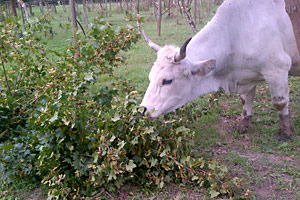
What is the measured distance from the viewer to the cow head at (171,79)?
3402 mm

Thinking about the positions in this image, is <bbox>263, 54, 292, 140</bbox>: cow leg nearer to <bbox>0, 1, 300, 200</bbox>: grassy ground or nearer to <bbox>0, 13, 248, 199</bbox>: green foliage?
<bbox>0, 1, 300, 200</bbox>: grassy ground

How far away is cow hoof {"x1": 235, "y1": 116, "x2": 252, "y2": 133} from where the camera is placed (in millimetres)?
4513

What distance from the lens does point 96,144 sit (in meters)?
3.07

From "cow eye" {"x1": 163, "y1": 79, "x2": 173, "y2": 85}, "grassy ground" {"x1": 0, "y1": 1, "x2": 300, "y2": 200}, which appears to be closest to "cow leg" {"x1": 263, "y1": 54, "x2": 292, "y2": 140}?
"grassy ground" {"x1": 0, "y1": 1, "x2": 300, "y2": 200}

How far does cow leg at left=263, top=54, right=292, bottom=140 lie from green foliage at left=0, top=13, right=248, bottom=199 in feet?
4.53

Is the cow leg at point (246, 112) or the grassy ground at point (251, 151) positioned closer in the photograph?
the grassy ground at point (251, 151)

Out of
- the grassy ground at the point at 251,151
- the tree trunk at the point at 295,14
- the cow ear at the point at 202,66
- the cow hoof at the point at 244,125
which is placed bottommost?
the grassy ground at the point at 251,151

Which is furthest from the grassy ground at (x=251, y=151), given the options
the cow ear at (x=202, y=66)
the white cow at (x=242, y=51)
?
the cow ear at (x=202, y=66)

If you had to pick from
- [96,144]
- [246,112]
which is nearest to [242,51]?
[246,112]

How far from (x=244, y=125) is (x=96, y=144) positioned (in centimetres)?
244

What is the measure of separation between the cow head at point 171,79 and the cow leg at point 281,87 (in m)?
0.86

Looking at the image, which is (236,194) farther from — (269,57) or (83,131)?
(269,57)

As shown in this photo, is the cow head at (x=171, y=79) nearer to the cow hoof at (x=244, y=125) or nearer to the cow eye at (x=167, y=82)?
the cow eye at (x=167, y=82)

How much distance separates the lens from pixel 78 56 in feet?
11.6
